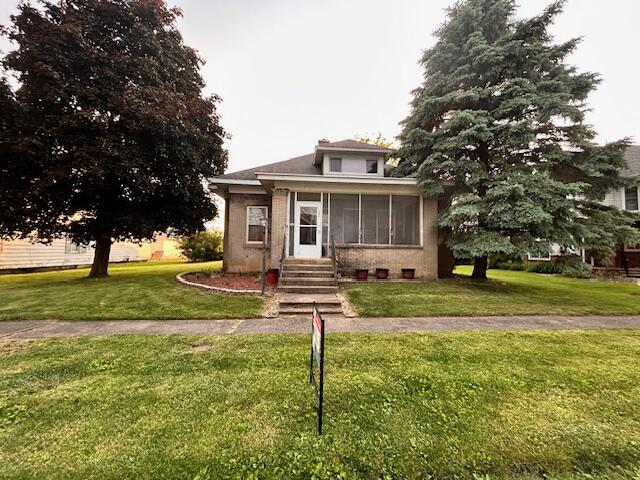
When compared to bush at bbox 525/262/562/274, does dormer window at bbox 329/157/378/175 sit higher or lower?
higher

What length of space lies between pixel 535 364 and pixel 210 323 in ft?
18.5

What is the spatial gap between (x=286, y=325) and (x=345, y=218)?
691 centimetres

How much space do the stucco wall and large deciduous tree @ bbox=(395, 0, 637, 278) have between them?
7530 millimetres

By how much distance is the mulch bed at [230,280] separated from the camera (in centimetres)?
940

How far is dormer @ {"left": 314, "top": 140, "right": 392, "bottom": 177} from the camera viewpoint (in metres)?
12.9

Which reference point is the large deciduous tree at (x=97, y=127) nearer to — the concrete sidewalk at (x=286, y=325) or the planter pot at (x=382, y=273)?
the concrete sidewalk at (x=286, y=325)

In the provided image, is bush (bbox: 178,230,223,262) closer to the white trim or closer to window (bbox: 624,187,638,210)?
the white trim

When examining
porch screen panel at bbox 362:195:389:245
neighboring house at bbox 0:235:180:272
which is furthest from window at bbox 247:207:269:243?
neighboring house at bbox 0:235:180:272

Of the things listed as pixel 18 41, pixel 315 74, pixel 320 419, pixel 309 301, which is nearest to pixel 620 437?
pixel 320 419

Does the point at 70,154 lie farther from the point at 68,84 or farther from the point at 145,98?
the point at 145,98

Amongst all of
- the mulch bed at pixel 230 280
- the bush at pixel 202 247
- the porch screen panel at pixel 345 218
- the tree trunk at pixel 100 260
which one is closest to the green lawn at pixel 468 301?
the porch screen panel at pixel 345 218

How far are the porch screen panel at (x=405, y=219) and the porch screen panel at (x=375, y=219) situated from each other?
28cm

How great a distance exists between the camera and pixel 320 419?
99.0 inches

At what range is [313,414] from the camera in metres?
2.80
